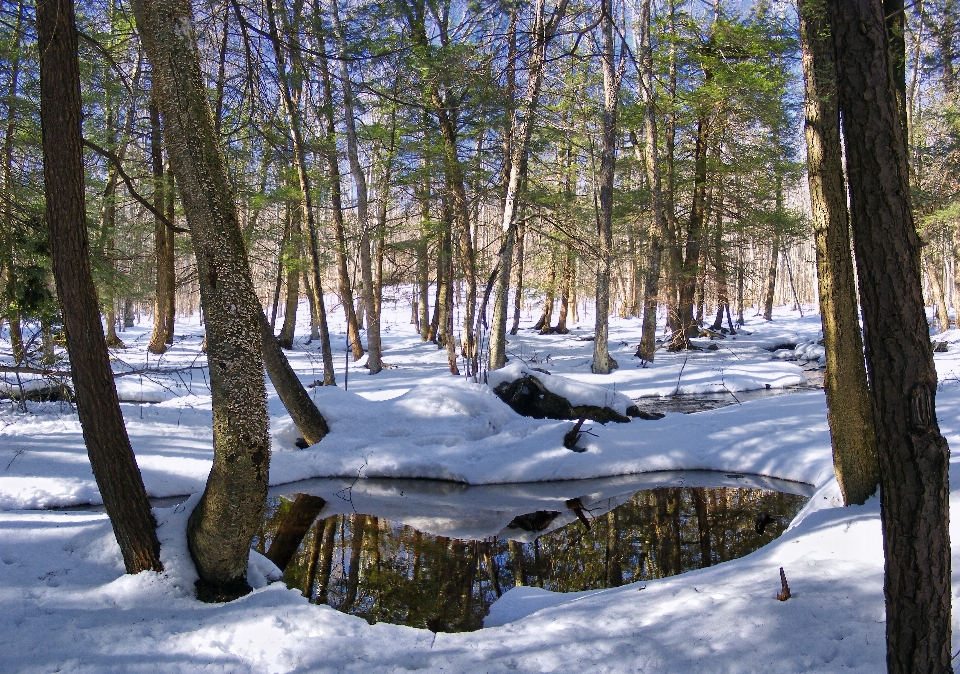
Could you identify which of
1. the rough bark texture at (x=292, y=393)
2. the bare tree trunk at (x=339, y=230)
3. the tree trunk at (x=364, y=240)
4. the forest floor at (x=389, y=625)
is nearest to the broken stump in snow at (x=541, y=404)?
the forest floor at (x=389, y=625)

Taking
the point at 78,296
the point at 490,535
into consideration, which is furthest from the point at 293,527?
the point at 78,296

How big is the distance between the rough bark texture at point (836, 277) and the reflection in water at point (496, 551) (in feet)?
4.87

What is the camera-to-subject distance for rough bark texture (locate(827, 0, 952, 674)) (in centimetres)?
220

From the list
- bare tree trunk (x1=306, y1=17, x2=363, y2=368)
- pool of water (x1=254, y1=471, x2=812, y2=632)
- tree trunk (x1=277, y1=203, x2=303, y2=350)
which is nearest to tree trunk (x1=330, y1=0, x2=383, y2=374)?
bare tree trunk (x1=306, y1=17, x2=363, y2=368)

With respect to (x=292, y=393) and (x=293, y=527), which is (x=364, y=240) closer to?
(x=292, y=393)

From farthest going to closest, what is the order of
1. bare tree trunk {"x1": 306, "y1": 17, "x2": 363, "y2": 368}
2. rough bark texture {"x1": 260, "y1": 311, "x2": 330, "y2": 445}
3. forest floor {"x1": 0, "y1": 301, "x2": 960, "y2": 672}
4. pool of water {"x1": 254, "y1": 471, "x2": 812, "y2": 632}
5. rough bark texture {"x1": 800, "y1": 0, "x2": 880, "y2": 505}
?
1. bare tree trunk {"x1": 306, "y1": 17, "x2": 363, "y2": 368}
2. rough bark texture {"x1": 260, "y1": 311, "x2": 330, "y2": 445}
3. pool of water {"x1": 254, "y1": 471, "x2": 812, "y2": 632}
4. rough bark texture {"x1": 800, "y1": 0, "x2": 880, "y2": 505}
5. forest floor {"x1": 0, "y1": 301, "x2": 960, "y2": 672}

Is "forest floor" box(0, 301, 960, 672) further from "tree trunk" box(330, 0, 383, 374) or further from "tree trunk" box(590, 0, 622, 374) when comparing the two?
"tree trunk" box(330, 0, 383, 374)

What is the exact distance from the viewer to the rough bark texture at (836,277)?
507 cm

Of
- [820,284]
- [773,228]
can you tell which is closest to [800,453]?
[820,284]

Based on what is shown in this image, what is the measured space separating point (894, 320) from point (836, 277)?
3.23m

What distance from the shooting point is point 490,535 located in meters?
6.84

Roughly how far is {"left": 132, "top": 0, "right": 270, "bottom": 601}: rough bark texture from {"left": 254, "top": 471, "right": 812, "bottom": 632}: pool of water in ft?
4.26

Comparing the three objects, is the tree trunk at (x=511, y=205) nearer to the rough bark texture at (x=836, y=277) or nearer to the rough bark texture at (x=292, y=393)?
the rough bark texture at (x=292, y=393)

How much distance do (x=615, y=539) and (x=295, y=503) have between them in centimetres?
393
